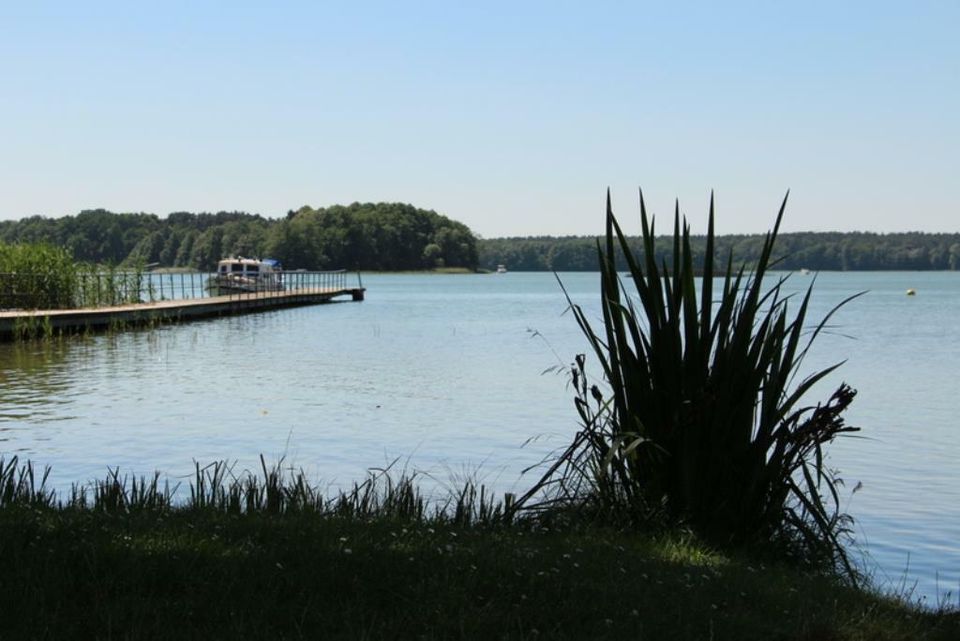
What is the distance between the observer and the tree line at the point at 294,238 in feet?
470

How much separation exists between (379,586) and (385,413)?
14470 millimetres

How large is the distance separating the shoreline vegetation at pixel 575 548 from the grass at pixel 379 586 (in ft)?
0.05

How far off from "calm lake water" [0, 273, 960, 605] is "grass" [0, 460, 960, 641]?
2.94 meters

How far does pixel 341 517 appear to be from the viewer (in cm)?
647

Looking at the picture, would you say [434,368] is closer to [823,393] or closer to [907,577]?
[823,393]

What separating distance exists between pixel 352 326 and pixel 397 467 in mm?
35055

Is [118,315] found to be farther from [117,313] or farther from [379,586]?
[379,586]

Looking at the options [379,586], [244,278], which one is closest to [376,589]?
[379,586]

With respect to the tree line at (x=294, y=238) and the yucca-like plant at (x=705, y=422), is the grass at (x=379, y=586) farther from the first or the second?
the tree line at (x=294, y=238)

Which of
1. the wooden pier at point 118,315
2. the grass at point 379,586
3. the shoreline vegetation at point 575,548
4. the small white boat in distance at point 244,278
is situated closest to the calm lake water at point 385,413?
the wooden pier at point 118,315

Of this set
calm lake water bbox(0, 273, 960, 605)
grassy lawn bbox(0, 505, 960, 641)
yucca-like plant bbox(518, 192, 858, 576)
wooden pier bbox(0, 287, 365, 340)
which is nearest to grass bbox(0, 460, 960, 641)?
grassy lawn bbox(0, 505, 960, 641)

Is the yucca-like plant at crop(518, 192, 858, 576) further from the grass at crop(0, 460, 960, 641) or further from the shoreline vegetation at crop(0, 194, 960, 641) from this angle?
the grass at crop(0, 460, 960, 641)

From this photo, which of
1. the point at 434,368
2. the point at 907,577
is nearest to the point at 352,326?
the point at 434,368

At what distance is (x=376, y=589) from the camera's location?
484cm
